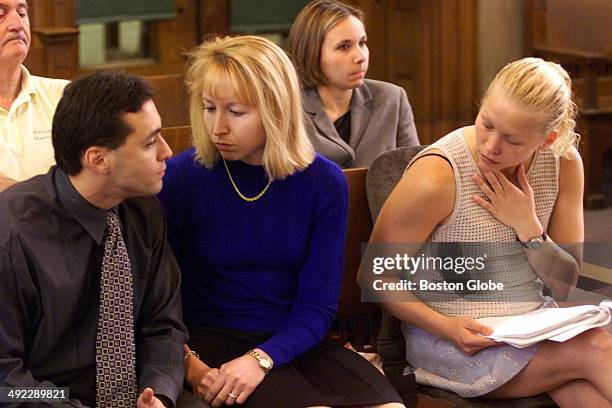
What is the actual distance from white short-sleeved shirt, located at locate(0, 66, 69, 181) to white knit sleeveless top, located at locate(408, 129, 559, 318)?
997 mm

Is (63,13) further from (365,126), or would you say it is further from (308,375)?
(308,375)

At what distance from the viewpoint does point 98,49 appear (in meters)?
7.13

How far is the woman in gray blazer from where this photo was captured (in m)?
3.60

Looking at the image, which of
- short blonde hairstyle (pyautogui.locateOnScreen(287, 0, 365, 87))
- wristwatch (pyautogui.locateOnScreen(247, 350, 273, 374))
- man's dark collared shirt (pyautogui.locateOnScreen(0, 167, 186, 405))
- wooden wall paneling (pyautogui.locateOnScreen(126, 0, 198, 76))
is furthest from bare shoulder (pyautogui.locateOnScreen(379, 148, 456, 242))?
wooden wall paneling (pyautogui.locateOnScreen(126, 0, 198, 76))

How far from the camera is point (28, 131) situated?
289 cm

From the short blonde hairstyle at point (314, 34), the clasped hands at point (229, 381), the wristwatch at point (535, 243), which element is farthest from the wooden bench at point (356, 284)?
the short blonde hairstyle at point (314, 34)

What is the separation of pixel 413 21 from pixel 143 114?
211 inches

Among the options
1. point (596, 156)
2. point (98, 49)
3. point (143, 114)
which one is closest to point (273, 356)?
point (143, 114)

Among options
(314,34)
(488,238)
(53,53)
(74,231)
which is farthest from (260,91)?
(53,53)

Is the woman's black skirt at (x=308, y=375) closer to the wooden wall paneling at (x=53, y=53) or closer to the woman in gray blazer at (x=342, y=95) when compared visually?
the woman in gray blazer at (x=342, y=95)

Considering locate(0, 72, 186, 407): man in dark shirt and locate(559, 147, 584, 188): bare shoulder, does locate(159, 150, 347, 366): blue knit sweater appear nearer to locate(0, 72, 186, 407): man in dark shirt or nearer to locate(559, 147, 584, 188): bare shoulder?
locate(0, 72, 186, 407): man in dark shirt

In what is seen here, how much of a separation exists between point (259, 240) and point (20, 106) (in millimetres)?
848

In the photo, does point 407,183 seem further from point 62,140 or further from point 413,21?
point 413,21

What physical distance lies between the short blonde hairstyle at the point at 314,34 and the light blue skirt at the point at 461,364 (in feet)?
4.13
